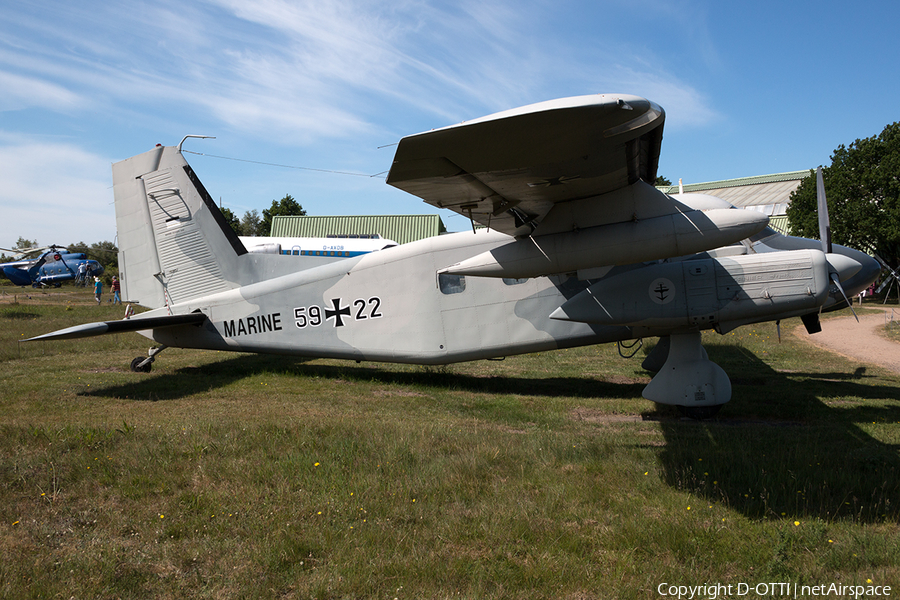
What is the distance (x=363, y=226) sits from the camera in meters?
51.5

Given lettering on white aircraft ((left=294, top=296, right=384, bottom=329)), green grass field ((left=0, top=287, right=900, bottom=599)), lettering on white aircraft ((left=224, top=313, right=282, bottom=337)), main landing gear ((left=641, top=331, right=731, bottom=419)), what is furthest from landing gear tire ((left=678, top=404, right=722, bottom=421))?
lettering on white aircraft ((left=224, top=313, right=282, bottom=337))

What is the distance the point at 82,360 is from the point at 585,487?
42.3 ft

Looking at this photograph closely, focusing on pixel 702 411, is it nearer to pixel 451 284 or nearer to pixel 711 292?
pixel 711 292

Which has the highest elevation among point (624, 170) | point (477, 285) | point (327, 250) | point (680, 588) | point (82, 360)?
point (327, 250)

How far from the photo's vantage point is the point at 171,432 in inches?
265

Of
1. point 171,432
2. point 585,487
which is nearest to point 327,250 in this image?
point 171,432

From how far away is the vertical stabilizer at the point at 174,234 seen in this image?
11.5m

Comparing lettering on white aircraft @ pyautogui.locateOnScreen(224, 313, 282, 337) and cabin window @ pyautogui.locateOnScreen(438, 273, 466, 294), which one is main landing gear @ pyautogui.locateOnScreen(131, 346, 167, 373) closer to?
lettering on white aircraft @ pyautogui.locateOnScreen(224, 313, 282, 337)

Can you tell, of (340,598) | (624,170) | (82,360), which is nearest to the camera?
(340,598)

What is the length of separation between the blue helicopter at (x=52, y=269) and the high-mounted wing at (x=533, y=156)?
5011 cm

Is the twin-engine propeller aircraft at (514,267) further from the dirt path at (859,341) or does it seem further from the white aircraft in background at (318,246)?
the white aircraft in background at (318,246)

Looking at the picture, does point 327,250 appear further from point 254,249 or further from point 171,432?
point 171,432

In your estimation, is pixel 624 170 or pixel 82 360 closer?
pixel 624 170

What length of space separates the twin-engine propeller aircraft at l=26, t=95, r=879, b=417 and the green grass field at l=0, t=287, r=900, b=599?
1.33 metres
